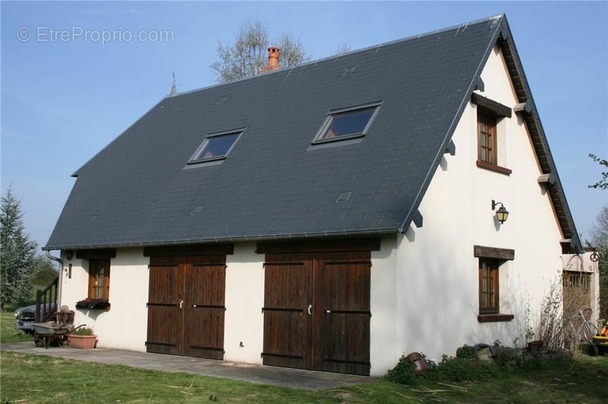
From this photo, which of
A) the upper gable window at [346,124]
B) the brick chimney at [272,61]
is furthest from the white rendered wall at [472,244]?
the brick chimney at [272,61]

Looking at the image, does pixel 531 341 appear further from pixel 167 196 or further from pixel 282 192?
pixel 167 196

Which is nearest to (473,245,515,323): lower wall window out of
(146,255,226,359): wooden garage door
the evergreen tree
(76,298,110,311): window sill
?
(146,255,226,359): wooden garage door

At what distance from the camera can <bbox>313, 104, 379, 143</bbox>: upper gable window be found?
49.1 feet

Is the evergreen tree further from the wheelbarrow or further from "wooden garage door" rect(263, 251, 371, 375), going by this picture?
"wooden garage door" rect(263, 251, 371, 375)

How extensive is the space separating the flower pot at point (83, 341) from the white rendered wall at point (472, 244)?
27.6 feet

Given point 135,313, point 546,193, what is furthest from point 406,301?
point 135,313

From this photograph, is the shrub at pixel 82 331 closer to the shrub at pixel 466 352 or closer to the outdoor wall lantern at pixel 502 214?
the shrub at pixel 466 352

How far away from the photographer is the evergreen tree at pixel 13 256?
3578 cm

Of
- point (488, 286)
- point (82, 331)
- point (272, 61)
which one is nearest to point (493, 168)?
point (488, 286)

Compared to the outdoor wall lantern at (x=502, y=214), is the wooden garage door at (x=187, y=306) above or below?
below

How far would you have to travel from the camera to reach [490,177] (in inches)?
597

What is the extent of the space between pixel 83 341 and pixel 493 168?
10.5 m

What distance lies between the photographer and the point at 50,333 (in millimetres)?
17656

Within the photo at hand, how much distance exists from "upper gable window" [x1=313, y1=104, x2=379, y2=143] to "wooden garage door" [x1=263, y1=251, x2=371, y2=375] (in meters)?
2.77
